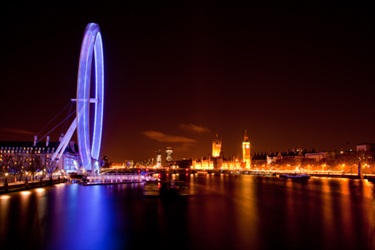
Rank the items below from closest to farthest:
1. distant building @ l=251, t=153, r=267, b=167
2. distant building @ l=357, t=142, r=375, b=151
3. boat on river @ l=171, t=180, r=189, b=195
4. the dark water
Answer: the dark water, boat on river @ l=171, t=180, r=189, b=195, distant building @ l=357, t=142, r=375, b=151, distant building @ l=251, t=153, r=267, b=167

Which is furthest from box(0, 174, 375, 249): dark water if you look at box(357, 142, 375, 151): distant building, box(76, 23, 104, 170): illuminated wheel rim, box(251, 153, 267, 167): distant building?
box(251, 153, 267, 167): distant building

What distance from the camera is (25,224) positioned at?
16.0m

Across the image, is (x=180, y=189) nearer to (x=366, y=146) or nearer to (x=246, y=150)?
(x=366, y=146)

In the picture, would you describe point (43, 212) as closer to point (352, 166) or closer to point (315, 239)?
point (315, 239)

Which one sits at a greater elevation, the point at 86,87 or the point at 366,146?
the point at 86,87

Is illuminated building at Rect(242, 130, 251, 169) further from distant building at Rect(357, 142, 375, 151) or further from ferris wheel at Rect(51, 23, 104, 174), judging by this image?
ferris wheel at Rect(51, 23, 104, 174)

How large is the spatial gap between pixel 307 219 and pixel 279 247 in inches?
279

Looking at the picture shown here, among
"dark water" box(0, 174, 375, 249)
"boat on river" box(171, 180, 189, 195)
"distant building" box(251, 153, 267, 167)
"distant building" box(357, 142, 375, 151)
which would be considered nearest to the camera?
"dark water" box(0, 174, 375, 249)

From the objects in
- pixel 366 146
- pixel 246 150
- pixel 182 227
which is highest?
pixel 246 150

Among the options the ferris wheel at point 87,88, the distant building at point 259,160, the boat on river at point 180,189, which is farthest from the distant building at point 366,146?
the ferris wheel at point 87,88

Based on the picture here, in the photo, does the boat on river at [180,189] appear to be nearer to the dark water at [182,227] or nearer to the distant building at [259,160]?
the dark water at [182,227]

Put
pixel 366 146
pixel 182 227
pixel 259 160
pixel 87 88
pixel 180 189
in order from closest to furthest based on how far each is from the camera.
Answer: pixel 182 227 → pixel 87 88 → pixel 180 189 → pixel 366 146 → pixel 259 160

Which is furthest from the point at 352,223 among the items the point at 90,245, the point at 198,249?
the point at 90,245

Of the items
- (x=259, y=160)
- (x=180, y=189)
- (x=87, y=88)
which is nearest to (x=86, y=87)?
(x=87, y=88)
